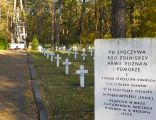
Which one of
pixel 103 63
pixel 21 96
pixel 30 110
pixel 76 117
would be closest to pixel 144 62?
pixel 103 63

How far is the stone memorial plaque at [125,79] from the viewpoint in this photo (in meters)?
7.13

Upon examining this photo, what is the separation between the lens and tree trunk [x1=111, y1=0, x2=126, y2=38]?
404 inches

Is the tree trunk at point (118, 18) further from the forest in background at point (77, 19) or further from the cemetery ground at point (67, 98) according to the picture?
the forest in background at point (77, 19)

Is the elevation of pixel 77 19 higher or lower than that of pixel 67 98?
higher

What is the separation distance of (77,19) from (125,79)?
8765cm

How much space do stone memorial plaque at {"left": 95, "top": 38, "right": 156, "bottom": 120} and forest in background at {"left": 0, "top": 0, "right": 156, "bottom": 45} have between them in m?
27.2

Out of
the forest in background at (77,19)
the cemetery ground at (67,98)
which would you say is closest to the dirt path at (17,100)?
the cemetery ground at (67,98)

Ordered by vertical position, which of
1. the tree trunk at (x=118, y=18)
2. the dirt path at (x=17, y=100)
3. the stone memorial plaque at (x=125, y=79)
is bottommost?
the dirt path at (x=17, y=100)

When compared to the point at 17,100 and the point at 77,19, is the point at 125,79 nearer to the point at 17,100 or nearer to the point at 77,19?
the point at 17,100

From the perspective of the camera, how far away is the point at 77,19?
94.6 metres

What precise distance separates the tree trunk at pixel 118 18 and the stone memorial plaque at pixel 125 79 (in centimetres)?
279

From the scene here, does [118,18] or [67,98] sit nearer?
[118,18]

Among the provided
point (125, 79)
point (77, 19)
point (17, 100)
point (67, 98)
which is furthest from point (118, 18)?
point (77, 19)

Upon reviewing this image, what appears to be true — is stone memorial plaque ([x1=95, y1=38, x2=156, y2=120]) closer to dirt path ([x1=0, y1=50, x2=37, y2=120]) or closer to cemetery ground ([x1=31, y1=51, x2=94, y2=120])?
cemetery ground ([x1=31, y1=51, x2=94, y2=120])
